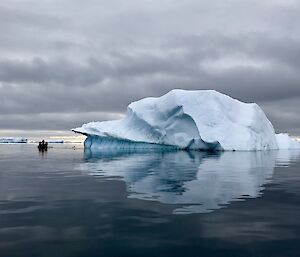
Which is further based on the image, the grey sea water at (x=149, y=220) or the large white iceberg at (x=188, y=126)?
the large white iceberg at (x=188, y=126)

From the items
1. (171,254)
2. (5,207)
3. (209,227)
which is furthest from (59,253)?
(5,207)

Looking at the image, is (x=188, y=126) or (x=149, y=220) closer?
(x=149, y=220)

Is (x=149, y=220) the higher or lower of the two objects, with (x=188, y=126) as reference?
lower

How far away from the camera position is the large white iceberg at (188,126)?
4462 cm

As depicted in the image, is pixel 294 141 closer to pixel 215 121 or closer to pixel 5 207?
pixel 215 121

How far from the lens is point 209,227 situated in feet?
22.7

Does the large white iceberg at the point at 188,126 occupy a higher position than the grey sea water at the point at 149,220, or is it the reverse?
the large white iceberg at the point at 188,126

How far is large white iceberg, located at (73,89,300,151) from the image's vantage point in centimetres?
4462

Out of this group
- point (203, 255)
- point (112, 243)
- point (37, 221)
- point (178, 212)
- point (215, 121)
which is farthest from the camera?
point (215, 121)

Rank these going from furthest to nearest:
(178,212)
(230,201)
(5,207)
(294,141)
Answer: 1. (294,141)
2. (230,201)
3. (5,207)
4. (178,212)

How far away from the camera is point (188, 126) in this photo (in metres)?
46.2

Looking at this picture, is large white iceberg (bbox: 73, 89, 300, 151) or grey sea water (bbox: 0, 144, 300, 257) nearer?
grey sea water (bbox: 0, 144, 300, 257)

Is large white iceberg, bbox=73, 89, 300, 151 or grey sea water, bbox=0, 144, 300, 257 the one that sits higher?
large white iceberg, bbox=73, 89, 300, 151

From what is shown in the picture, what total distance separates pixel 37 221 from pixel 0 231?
36.1 inches
